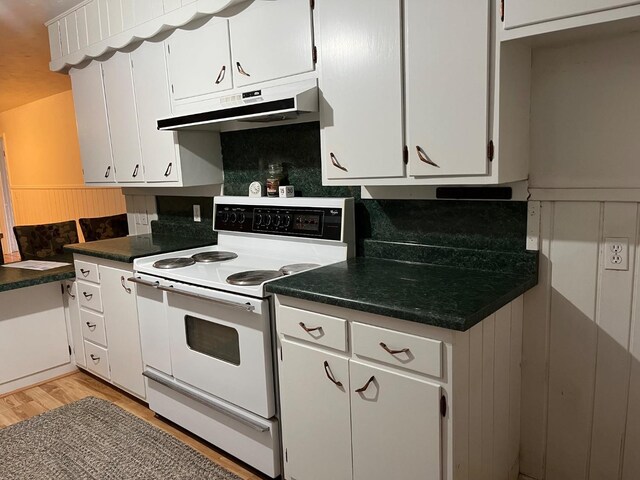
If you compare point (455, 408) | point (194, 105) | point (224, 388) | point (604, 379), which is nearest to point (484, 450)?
point (455, 408)

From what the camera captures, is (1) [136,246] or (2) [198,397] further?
(1) [136,246]

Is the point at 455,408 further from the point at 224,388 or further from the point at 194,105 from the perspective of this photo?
the point at 194,105

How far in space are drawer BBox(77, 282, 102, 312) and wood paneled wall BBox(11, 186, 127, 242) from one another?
2.40 meters

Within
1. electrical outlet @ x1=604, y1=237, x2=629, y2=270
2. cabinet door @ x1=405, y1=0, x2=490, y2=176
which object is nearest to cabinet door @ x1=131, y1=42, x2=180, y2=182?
cabinet door @ x1=405, y1=0, x2=490, y2=176

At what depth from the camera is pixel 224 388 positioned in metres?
2.17

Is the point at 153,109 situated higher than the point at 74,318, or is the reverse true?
the point at 153,109

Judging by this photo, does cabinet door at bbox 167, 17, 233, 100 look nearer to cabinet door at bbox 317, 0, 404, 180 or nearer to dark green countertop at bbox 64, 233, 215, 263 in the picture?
cabinet door at bbox 317, 0, 404, 180

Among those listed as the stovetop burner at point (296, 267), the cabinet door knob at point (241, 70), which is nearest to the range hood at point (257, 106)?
the cabinet door knob at point (241, 70)

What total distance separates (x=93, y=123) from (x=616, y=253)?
10.7 ft

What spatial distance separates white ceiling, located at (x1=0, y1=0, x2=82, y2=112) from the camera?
3031 mm

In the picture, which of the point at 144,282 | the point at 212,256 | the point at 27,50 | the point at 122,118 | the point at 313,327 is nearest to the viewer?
the point at 313,327

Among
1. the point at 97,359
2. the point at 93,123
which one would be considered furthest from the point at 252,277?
the point at 93,123

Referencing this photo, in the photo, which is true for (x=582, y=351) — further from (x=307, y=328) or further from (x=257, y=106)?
(x=257, y=106)

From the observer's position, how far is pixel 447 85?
163 centimetres
